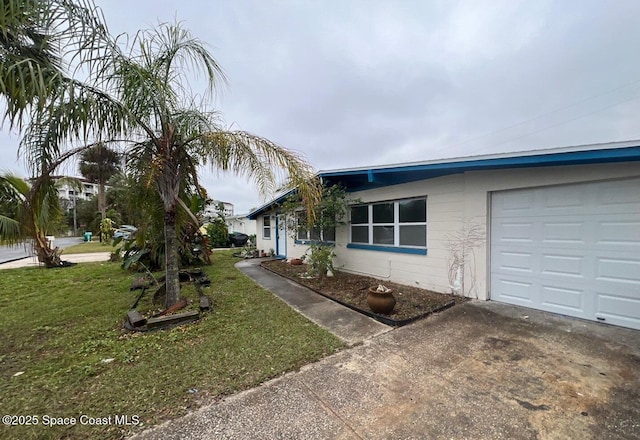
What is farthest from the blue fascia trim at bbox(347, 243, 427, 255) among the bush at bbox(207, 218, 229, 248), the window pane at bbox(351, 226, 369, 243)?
the bush at bbox(207, 218, 229, 248)

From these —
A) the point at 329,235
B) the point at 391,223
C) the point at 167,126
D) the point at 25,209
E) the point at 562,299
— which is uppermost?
the point at 167,126

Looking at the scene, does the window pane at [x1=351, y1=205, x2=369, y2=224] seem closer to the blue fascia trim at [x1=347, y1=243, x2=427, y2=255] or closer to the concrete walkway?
the blue fascia trim at [x1=347, y1=243, x2=427, y2=255]

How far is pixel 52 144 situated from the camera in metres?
4.07

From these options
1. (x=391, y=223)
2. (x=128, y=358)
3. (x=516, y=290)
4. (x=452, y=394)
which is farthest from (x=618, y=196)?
(x=128, y=358)

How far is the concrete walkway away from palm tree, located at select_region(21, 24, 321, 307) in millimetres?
1883

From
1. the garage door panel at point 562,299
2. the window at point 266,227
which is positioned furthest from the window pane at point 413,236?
the window at point 266,227

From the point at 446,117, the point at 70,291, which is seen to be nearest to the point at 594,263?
the point at 70,291

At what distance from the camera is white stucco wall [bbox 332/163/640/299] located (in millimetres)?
4224

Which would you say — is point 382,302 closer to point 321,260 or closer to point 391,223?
point 391,223

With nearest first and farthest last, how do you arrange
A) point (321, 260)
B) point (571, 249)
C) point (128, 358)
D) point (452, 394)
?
point (452, 394) → point (128, 358) → point (571, 249) → point (321, 260)

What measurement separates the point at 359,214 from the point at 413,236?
1.99 metres

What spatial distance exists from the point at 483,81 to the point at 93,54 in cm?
1593

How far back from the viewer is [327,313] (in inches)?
195

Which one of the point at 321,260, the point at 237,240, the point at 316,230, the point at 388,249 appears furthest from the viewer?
the point at 237,240
